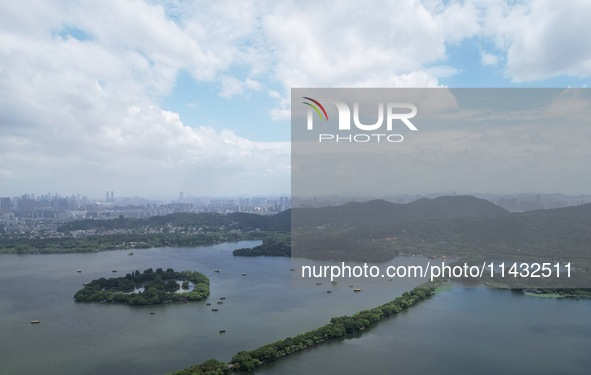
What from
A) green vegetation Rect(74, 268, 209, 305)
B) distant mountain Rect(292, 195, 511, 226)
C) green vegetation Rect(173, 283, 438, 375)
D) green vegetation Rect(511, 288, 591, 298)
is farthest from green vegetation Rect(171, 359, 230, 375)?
distant mountain Rect(292, 195, 511, 226)

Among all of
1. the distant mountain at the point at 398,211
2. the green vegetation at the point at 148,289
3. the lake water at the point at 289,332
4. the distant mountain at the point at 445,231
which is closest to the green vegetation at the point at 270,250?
the distant mountain at the point at 445,231

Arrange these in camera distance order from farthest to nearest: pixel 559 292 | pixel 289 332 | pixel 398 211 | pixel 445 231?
pixel 398 211
pixel 445 231
pixel 559 292
pixel 289 332

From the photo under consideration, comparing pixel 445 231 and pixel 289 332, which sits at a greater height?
pixel 445 231

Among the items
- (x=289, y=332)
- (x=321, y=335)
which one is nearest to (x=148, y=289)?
(x=289, y=332)

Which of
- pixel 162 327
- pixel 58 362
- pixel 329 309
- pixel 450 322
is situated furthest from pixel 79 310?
pixel 450 322

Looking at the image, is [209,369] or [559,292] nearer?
[209,369]

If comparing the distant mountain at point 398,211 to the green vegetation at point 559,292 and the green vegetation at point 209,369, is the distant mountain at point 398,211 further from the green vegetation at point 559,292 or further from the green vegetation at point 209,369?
the green vegetation at point 209,369

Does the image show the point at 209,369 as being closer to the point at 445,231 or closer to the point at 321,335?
the point at 321,335
